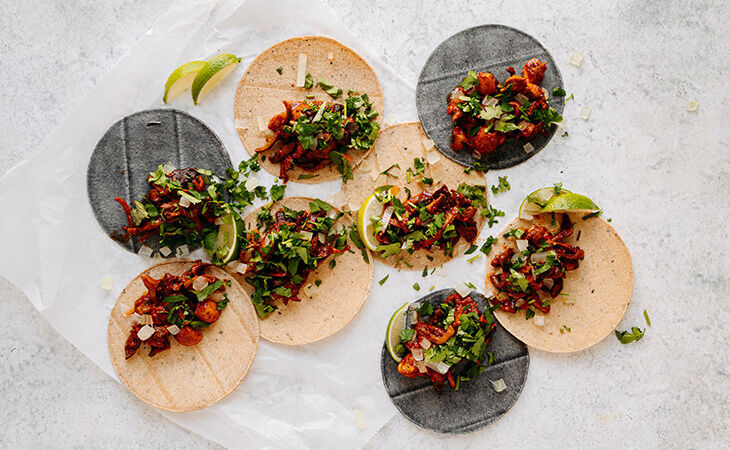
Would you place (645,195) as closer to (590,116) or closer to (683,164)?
(683,164)

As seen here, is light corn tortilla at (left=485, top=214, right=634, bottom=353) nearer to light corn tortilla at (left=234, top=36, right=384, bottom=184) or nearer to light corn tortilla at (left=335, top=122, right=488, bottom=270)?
light corn tortilla at (left=335, top=122, right=488, bottom=270)

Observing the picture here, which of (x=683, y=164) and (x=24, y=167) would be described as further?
(x=683, y=164)

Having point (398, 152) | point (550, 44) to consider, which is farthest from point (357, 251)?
point (550, 44)

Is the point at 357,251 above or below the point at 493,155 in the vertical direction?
below

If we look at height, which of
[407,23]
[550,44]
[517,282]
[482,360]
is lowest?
[482,360]

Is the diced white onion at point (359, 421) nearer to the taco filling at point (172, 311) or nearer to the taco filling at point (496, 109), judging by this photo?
the taco filling at point (172, 311)

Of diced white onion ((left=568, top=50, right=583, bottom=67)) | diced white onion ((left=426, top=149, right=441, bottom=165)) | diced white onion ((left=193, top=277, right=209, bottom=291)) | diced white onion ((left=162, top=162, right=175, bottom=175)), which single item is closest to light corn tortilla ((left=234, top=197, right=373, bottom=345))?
diced white onion ((left=193, top=277, right=209, bottom=291))

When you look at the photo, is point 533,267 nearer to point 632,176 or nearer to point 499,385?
point 499,385
